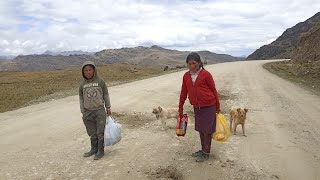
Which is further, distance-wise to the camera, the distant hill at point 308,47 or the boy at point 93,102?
the distant hill at point 308,47

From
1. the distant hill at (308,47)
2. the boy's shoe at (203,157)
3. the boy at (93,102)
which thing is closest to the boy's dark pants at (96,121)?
the boy at (93,102)

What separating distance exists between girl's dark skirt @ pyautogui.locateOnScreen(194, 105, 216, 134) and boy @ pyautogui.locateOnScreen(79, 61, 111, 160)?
1.88 m

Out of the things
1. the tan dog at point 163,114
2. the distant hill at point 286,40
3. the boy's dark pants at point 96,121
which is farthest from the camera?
the distant hill at point 286,40

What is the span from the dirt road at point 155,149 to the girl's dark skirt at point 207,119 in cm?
63

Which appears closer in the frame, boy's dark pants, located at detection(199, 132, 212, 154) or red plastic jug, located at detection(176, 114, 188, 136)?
boy's dark pants, located at detection(199, 132, 212, 154)

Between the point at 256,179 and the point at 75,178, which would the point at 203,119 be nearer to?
the point at 256,179

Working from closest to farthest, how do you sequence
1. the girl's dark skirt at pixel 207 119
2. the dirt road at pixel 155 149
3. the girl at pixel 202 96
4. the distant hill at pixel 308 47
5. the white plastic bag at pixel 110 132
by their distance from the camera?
the dirt road at pixel 155 149 → the girl at pixel 202 96 → the girl's dark skirt at pixel 207 119 → the white plastic bag at pixel 110 132 → the distant hill at pixel 308 47

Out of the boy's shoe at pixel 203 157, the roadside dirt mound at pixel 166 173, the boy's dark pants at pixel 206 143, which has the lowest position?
the roadside dirt mound at pixel 166 173

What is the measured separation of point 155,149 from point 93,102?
68.1 inches

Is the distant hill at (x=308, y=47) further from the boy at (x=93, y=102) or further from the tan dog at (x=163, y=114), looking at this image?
the boy at (x=93, y=102)

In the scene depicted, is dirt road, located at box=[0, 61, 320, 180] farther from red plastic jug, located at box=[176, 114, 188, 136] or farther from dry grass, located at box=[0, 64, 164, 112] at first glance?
dry grass, located at box=[0, 64, 164, 112]

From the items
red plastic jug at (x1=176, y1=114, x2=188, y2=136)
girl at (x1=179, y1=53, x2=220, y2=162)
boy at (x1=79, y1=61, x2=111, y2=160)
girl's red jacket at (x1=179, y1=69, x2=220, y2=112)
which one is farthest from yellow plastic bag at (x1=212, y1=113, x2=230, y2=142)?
boy at (x1=79, y1=61, x2=111, y2=160)

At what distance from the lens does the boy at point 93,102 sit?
23.2 feet

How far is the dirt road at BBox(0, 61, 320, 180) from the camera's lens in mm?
6430
